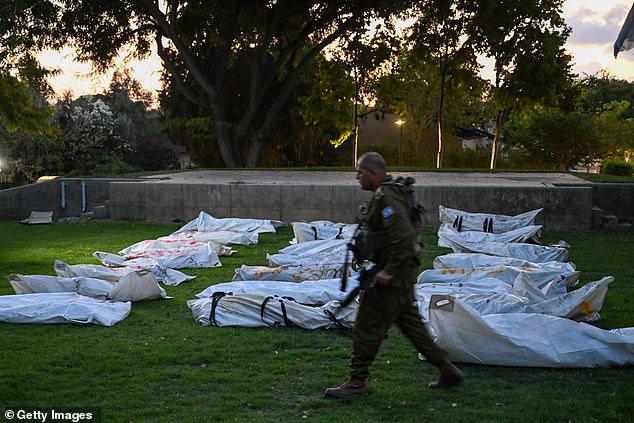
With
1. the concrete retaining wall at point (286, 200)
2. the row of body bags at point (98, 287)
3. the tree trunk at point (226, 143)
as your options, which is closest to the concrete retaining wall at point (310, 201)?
the concrete retaining wall at point (286, 200)

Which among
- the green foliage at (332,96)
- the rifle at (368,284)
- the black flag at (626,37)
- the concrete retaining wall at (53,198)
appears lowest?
the concrete retaining wall at (53,198)

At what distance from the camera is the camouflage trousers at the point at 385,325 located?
522 cm

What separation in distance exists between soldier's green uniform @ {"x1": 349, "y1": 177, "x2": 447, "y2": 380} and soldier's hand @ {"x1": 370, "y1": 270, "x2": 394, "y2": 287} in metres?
0.02

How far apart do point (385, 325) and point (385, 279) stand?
364mm

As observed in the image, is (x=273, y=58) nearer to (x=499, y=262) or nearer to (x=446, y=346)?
(x=499, y=262)

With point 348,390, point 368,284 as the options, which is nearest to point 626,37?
point 368,284

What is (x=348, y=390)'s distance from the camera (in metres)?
A: 5.39

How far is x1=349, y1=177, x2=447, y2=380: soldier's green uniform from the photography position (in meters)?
5.11

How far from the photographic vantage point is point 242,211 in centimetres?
1795

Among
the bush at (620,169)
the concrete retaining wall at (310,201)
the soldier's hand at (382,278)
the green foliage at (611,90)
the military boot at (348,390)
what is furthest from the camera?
the green foliage at (611,90)

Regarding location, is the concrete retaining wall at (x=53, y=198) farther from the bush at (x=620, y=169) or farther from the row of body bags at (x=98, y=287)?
the bush at (x=620, y=169)

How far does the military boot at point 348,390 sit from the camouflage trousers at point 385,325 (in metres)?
0.04

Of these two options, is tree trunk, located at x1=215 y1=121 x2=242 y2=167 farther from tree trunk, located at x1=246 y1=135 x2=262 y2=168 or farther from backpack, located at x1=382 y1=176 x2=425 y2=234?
backpack, located at x1=382 y1=176 x2=425 y2=234

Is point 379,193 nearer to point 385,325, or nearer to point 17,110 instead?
point 385,325
